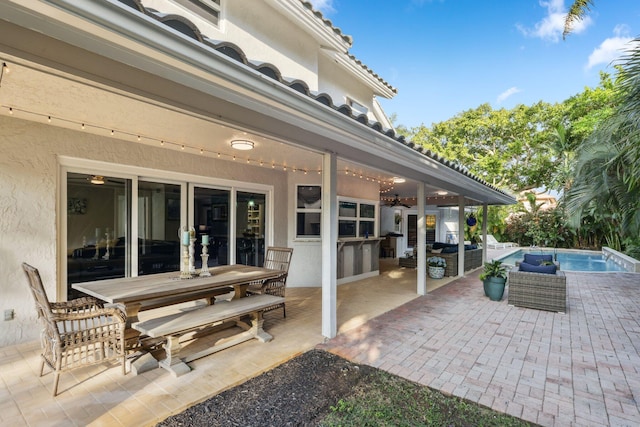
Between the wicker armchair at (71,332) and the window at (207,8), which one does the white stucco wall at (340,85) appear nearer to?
the window at (207,8)

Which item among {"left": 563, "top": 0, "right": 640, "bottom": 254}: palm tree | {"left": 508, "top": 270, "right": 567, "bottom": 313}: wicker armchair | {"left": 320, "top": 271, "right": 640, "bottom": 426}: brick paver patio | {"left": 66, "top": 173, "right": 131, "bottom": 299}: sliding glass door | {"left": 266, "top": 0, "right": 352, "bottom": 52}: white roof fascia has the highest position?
{"left": 266, "top": 0, "right": 352, "bottom": 52}: white roof fascia

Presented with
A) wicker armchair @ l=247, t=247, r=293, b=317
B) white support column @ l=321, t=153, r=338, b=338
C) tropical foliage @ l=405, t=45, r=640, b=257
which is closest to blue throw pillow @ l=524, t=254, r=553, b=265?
tropical foliage @ l=405, t=45, r=640, b=257

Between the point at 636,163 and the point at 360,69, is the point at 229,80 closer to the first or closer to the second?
the point at 636,163

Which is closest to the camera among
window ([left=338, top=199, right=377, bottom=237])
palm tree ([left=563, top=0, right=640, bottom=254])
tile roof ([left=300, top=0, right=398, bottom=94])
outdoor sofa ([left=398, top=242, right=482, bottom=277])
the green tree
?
palm tree ([left=563, top=0, right=640, bottom=254])

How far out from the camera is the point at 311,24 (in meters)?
A: 7.07

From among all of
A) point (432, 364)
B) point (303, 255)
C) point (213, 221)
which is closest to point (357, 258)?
point (303, 255)

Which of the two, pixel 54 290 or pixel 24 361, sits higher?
pixel 54 290

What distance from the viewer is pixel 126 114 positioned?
12.0 feet

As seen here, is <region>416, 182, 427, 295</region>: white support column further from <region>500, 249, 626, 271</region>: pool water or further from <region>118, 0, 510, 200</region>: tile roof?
<region>500, 249, 626, 271</region>: pool water

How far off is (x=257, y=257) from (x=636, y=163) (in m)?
6.80

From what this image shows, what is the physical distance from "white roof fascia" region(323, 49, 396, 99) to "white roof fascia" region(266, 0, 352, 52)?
21 centimetres

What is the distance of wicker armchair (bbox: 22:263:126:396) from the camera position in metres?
2.91

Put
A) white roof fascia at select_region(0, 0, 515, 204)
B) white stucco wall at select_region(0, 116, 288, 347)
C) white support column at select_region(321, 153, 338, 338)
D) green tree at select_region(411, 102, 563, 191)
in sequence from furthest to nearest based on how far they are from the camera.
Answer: green tree at select_region(411, 102, 563, 191) → white support column at select_region(321, 153, 338, 338) → white stucco wall at select_region(0, 116, 288, 347) → white roof fascia at select_region(0, 0, 515, 204)

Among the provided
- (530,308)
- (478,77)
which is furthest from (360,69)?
(478,77)
